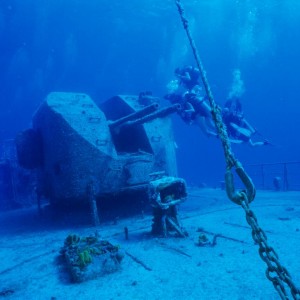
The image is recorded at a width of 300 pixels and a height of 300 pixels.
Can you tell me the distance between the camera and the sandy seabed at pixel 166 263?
3.15 metres

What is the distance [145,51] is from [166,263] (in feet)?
231

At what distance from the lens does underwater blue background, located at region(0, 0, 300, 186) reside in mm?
44219

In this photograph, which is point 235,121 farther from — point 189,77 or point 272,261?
point 272,261

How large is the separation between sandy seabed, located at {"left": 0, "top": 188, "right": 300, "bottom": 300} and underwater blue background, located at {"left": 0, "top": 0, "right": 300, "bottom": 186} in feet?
83.9

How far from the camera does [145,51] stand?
69500mm

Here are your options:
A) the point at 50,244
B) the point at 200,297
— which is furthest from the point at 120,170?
the point at 200,297

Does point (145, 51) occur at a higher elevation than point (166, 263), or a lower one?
higher

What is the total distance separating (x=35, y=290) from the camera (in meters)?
3.44

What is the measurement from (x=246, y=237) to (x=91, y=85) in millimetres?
88561

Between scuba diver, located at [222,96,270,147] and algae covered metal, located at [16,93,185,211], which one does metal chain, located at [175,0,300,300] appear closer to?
algae covered metal, located at [16,93,185,211]

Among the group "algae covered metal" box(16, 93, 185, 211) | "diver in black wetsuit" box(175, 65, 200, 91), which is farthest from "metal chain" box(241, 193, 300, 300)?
"diver in black wetsuit" box(175, 65, 200, 91)

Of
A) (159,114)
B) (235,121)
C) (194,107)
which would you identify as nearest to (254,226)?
(159,114)

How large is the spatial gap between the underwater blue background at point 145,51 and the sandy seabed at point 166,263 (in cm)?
2559

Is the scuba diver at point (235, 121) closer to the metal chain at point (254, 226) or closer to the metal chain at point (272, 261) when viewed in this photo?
the metal chain at point (254, 226)
